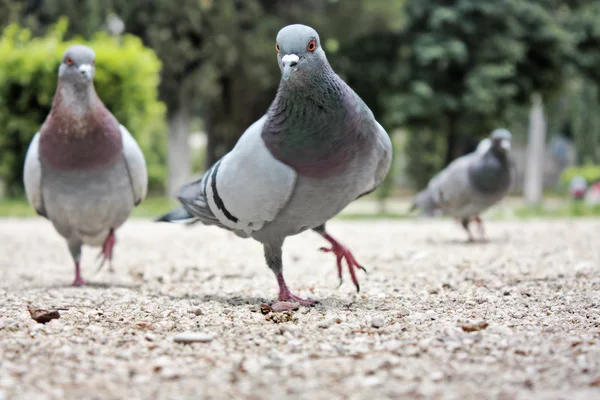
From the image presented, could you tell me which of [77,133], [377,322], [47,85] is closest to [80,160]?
[77,133]

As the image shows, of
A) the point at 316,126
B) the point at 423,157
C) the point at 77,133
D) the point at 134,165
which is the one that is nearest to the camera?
the point at 316,126

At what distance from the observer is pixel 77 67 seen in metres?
4.06

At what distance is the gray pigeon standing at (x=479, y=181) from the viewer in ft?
22.7

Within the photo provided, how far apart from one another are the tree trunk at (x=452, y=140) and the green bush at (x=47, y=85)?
21.4ft

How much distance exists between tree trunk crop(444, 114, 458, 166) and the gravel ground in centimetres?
956

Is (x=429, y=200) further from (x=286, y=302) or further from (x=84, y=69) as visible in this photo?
(x=286, y=302)

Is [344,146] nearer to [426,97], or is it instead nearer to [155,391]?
[155,391]

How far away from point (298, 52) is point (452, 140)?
12.6 metres

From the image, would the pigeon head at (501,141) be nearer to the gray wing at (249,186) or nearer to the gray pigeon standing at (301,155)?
the gray pigeon standing at (301,155)

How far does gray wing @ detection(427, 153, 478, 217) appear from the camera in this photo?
23.3 ft

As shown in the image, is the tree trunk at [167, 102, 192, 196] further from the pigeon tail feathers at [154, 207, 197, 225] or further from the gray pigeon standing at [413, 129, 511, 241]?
the pigeon tail feathers at [154, 207, 197, 225]

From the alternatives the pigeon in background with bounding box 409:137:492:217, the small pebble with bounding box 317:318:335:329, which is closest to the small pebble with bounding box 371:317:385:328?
the small pebble with bounding box 317:318:335:329

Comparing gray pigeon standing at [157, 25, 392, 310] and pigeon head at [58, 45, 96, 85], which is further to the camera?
pigeon head at [58, 45, 96, 85]

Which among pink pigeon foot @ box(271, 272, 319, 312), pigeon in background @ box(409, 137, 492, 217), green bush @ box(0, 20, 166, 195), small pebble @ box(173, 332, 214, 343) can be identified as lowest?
pink pigeon foot @ box(271, 272, 319, 312)
